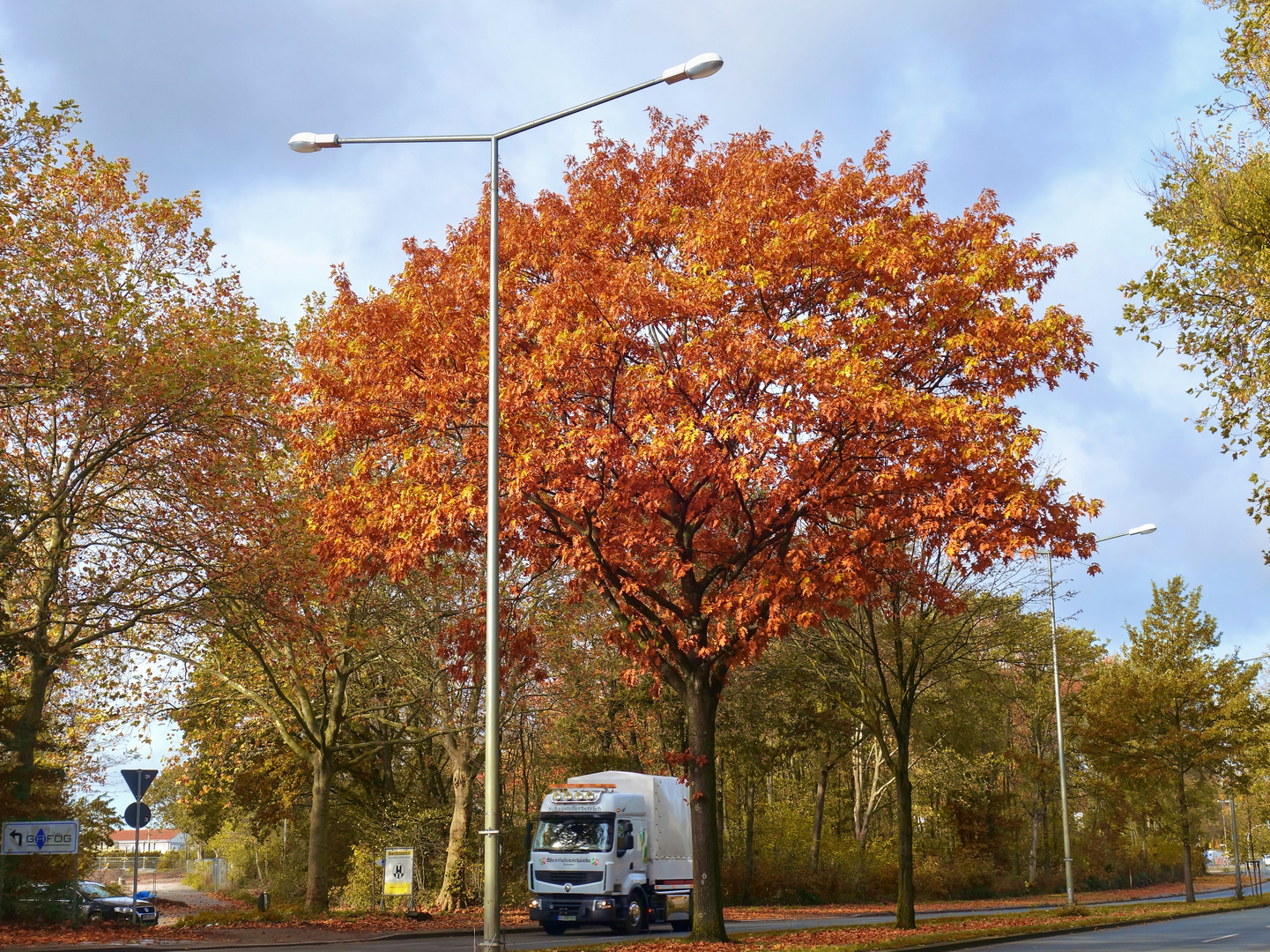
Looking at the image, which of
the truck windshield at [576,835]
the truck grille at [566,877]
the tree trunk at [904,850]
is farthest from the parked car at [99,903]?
the tree trunk at [904,850]

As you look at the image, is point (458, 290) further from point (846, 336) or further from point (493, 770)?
point (493, 770)

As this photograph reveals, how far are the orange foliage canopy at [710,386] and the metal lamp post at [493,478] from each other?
2.71 meters

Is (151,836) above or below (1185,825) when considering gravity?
below

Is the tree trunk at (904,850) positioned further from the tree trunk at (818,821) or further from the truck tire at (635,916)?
the tree trunk at (818,821)

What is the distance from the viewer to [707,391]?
51.7 ft

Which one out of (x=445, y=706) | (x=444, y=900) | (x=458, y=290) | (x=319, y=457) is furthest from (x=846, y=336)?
(x=444, y=900)

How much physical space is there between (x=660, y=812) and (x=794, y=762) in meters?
23.3

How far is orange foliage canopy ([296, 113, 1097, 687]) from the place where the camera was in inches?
605

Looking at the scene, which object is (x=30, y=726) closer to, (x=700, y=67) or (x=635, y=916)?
(x=635, y=916)

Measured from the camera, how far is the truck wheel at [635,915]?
24.6 metres

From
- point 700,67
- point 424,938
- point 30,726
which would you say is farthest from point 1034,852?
point 700,67

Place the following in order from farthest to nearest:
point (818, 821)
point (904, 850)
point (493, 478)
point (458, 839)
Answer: point (818, 821) → point (458, 839) → point (904, 850) → point (493, 478)

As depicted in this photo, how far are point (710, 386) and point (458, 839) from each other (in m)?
18.5

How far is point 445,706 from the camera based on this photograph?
28.5 meters
